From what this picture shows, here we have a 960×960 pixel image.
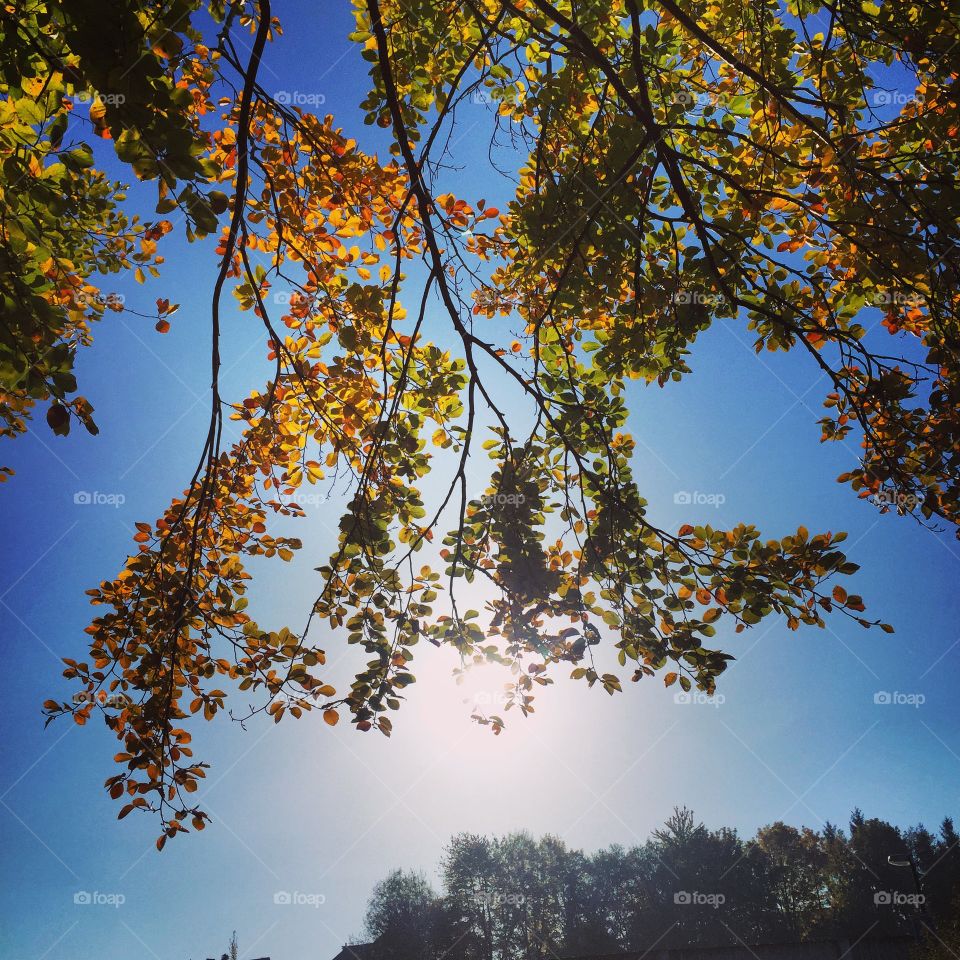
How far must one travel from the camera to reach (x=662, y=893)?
114 ft

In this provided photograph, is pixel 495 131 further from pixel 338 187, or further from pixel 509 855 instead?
pixel 509 855

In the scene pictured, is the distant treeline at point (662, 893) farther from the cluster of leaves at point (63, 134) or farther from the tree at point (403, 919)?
the cluster of leaves at point (63, 134)

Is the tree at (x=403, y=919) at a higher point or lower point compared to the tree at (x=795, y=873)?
lower

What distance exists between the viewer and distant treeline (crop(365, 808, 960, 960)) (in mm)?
32375

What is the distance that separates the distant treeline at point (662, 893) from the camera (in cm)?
3238

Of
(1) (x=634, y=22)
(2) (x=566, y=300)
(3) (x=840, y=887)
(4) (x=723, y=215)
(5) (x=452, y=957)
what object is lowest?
(5) (x=452, y=957)

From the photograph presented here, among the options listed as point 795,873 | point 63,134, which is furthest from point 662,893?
point 63,134

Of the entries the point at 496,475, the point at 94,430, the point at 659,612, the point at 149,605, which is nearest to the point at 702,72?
the point at 496,475

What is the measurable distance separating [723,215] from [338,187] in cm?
274

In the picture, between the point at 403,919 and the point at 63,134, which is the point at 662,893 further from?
the point at 63,134

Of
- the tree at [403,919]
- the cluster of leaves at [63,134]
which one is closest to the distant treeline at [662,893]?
the tree at [403,919]

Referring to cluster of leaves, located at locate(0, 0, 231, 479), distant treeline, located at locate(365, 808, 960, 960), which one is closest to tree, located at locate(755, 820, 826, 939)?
distant treeline, located at locate(365, 808, 960, 960)

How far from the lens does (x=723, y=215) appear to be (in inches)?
168

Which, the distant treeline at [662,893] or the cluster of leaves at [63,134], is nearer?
the cluster of leaves at [63,134]
